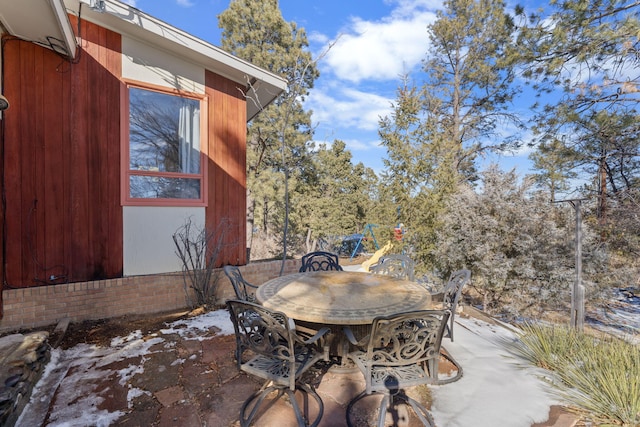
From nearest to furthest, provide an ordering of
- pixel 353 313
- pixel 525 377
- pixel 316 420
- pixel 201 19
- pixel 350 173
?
pixel 316 420 → pixel 353 313 → pixel 525 377 → pixel 201 19 → pixel 350 173

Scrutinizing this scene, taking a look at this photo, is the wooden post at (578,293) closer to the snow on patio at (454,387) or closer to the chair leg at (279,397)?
the snow on patio at (454,387)

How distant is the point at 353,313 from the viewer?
84.2 inches

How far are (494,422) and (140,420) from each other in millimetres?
2328

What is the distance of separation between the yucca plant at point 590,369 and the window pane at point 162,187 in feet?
15.6

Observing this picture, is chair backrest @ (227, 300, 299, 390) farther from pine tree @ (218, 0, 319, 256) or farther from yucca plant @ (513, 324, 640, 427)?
pine tree @ (218, 0, 319, 256)

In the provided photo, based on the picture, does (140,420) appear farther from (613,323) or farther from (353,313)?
(613,323)

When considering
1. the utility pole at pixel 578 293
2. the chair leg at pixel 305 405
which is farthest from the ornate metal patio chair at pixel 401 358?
the utility pole at pixel 578 293

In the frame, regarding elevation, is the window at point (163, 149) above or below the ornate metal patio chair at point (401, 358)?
above

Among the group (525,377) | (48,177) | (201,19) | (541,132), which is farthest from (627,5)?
(201,19)

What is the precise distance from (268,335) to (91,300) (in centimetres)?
321

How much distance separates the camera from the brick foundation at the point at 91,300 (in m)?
3.33

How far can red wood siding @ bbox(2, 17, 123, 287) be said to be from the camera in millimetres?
3396

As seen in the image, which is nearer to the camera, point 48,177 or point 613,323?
point 48,177

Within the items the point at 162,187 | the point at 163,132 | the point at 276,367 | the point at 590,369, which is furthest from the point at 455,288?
the point at 163,132
